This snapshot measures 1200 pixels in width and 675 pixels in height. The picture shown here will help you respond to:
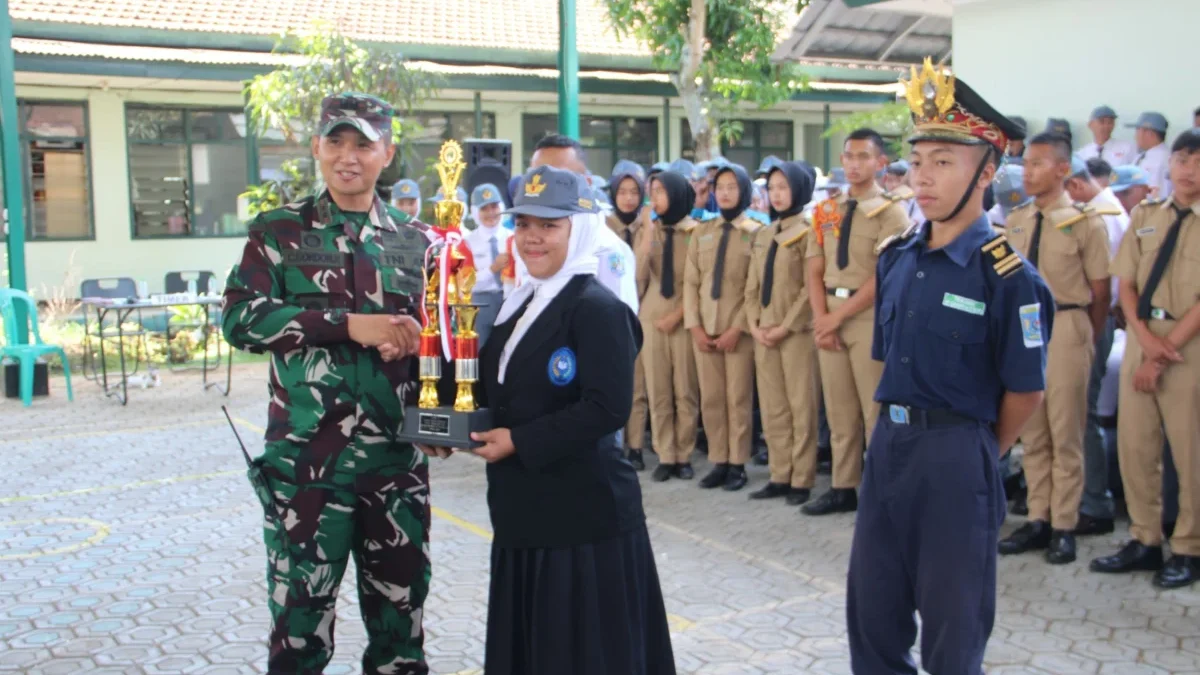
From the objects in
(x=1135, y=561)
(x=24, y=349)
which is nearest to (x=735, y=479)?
(x=1135, y=561)

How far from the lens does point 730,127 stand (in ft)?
54.3

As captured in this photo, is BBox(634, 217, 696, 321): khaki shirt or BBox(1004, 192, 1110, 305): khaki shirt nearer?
BBox(1004, 192, 1110, 305): khaki shirt

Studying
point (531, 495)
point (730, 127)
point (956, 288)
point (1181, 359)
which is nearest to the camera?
point (531, 495)

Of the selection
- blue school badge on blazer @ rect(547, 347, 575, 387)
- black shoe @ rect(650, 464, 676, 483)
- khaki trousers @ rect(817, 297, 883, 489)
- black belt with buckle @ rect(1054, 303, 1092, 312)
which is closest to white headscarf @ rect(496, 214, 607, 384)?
blue school badge on blazer @ rect(547, 347, 575, 387)

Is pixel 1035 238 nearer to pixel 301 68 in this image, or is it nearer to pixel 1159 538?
pixel 1159 538

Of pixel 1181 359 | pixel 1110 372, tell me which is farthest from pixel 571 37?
pixel 1181 359

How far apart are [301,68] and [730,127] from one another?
648 centimetres

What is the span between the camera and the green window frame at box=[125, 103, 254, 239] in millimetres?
17188

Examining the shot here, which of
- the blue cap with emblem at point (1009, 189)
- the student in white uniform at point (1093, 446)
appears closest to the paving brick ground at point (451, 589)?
the student in white uniform at point (1093, 446)

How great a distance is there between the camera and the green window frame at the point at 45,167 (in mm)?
16344

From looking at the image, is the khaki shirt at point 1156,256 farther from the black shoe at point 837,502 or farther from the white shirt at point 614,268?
the white shirt at point 614,268

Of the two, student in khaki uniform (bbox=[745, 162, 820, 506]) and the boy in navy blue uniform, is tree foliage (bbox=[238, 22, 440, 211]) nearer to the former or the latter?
student in khaki uniform (bbox=[745, 162, 820, 506])

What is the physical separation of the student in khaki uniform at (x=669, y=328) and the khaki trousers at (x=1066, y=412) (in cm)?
263

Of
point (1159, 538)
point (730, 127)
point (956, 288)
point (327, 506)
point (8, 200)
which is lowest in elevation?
point (1159, 538)
